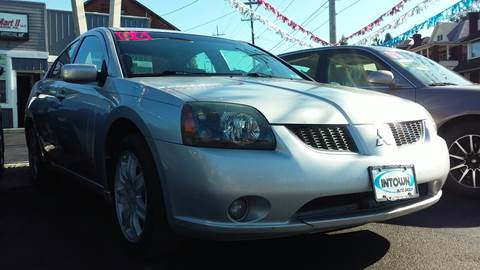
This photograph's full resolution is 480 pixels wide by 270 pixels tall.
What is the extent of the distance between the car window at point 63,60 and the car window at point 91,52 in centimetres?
21

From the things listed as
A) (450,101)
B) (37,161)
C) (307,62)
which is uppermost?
(307,62)

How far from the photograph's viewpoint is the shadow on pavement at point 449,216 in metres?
4.13

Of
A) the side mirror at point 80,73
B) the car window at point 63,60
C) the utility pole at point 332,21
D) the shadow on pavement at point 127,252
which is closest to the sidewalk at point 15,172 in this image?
the car window at point 63,60

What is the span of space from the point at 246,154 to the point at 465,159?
3016 mm

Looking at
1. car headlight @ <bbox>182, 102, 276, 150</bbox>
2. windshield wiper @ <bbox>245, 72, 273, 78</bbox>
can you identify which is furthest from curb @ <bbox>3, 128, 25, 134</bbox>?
car headlight @ <bbox>182, 102, 276, 150</bbox>

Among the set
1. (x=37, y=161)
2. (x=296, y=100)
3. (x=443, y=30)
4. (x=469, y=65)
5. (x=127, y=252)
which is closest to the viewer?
(x=296, y=100)

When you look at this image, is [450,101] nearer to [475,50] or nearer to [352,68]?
[352,68]

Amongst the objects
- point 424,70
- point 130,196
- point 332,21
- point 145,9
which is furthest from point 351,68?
point 145,9

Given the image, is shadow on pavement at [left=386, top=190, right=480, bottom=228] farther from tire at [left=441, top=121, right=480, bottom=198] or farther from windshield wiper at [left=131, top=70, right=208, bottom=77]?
Result: windshield wiper at [left=131, top=70, right=208, bottom=77]

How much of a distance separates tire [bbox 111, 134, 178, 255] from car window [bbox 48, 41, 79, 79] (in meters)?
2.00

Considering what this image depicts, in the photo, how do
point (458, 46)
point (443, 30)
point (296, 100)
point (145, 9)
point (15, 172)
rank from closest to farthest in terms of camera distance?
point (296, 100), point (15, 172), point (145, 9), point (458, 46), point (443, 30)

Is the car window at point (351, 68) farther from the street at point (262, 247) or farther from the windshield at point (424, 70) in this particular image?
the street at point (262, 247)

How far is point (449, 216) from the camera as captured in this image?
437 centimetres

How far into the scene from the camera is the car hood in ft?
9.73
